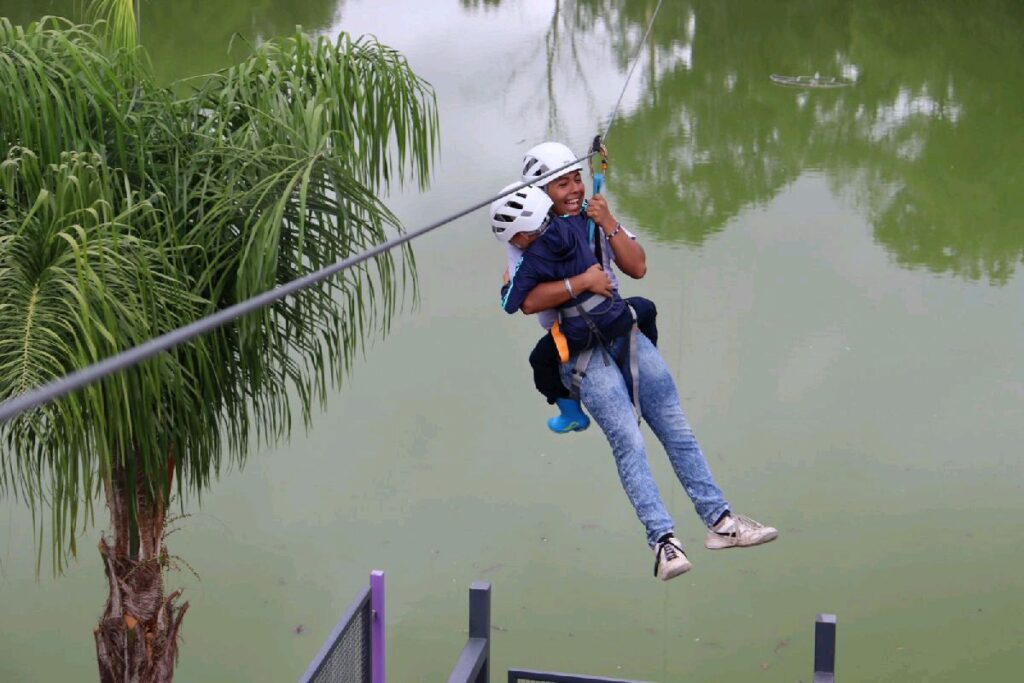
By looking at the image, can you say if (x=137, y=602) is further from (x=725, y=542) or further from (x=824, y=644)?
(x=725, y=542)

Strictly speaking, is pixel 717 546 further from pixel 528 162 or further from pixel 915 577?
pixel 915 577

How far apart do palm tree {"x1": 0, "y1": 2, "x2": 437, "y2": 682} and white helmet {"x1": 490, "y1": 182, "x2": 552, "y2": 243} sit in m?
0.75

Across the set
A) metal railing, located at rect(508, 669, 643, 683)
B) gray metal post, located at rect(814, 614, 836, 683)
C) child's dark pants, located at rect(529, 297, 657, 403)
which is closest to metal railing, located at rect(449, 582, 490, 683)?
metal railing, located at rect(508, 669, 643, 683)

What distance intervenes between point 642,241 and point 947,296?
6.95ft

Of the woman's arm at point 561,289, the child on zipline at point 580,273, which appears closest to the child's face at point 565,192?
the child on zipline at point 580,273

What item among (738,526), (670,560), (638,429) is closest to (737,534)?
(738,526)

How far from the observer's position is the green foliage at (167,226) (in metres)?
4.48

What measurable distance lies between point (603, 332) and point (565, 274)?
0.59 feet

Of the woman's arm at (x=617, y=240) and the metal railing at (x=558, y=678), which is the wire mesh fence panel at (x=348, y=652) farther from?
the woman's arm at (x=617, y=240)

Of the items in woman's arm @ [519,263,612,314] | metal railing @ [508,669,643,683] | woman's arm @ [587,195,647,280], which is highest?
woman's arm @ [587,195,647,280]

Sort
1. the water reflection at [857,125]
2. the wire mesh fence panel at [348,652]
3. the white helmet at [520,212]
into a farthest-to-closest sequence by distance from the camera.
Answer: the water reflection at [857,125] < the wire mesh fence panel at [348,652] < the white helmet at [520,212]

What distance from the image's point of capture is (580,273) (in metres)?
4.18

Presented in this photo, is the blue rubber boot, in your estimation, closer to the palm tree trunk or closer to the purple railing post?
the purple railing post

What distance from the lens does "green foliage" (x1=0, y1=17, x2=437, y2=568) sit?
4.48 meters
